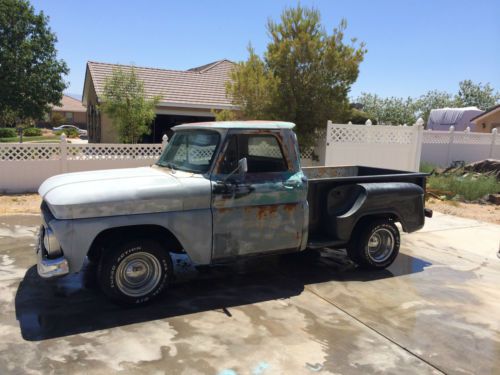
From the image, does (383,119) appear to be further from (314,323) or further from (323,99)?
(314,323)

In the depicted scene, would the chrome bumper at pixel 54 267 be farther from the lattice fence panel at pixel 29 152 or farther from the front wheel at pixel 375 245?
the lattice fence panel at pixel 29 152

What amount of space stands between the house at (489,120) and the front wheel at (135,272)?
99.7ft

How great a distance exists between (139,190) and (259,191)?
1304mm

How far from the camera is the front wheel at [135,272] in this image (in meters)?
4.26

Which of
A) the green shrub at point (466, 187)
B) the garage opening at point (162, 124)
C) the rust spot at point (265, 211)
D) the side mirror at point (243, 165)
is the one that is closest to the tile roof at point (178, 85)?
the garage opening at point (162, 124)

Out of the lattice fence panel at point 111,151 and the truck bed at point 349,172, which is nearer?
the truck bed at point 349,172

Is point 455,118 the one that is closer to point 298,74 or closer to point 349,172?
point 298,74

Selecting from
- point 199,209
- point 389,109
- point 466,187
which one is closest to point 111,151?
point 199,209

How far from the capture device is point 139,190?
425 cm

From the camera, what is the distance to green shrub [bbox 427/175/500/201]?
12.0 metres

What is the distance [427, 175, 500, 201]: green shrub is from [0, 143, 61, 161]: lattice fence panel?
1046 centimetres

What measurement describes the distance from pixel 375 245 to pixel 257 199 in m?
2.17

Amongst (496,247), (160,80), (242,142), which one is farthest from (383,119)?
(242,142)

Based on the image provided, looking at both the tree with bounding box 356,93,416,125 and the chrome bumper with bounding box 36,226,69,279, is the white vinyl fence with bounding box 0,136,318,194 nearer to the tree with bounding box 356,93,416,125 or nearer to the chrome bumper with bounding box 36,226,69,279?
the chrome bumper with bounding box 36,226,69,279
